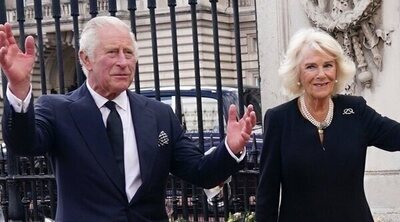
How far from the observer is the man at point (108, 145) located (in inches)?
159

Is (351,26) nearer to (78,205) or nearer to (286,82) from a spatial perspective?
(286,82)

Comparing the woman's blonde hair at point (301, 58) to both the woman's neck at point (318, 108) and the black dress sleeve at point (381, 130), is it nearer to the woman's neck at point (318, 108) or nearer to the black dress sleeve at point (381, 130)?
the woman's neck at point (318, 108)

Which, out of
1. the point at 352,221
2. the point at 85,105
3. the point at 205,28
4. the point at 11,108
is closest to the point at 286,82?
the point at 352,221

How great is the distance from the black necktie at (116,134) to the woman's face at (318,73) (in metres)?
1.04

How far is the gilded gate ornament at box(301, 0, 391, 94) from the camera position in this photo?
5836 mm

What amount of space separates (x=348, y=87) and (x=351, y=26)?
1.44 ft

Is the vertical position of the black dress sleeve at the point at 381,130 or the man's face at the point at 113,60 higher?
the man's face at the point at 113,60

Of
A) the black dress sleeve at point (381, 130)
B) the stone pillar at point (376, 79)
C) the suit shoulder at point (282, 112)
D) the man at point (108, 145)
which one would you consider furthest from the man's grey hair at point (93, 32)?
the stone pillar at point (376, 79)

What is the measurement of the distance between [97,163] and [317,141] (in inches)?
46.4

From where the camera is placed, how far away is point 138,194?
406 cm

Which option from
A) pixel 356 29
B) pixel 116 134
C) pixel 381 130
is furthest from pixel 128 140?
pixel 356 29

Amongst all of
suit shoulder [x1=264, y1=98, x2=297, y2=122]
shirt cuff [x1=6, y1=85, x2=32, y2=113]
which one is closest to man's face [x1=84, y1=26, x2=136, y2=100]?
shirt cuff [x1=6, y1=85, x2=32, y2=113]

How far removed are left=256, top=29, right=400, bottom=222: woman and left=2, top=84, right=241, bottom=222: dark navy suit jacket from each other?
0.46 metres

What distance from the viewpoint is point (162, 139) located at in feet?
14.0
